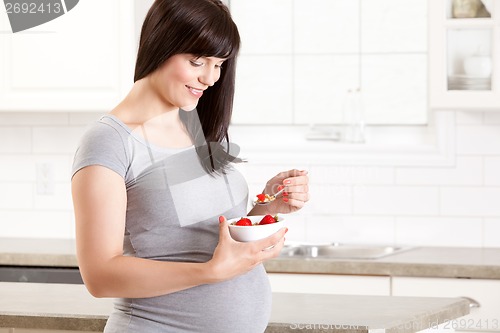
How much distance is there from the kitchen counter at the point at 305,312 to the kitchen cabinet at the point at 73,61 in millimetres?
1492

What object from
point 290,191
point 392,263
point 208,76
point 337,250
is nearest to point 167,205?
point 208,76

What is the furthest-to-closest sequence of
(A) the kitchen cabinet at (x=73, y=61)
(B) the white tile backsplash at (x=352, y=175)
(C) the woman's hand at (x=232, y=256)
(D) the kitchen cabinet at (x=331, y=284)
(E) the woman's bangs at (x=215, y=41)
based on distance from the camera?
(B) the white tile backsplash at (x=352, y=175)
(A) the kitchen cabinet at (x=73, y=61)
(D) the kitchen cabinet at (x=331, y=284)
(E) the woman's bangs at (x=215, y=41)
(C) the woman's hand at (x=232, y=256)

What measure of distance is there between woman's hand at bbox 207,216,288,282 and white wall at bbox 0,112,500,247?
2.42m

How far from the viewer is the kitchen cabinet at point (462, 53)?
3717mm

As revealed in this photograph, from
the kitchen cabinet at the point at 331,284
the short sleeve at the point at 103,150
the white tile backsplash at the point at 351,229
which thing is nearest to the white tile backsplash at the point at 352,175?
the white tile backsplash at the point at 351,229

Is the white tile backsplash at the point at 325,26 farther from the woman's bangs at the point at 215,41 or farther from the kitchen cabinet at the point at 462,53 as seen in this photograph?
the woman's bangs at the point at 215,41

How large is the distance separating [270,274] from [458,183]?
997 mm

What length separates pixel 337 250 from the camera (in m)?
4.13

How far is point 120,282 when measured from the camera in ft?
5.92

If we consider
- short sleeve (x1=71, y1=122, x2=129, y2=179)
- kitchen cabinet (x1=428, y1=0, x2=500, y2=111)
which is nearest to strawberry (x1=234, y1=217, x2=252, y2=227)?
short sleeve (x1=71, y1=122, x2=129, y2=179)

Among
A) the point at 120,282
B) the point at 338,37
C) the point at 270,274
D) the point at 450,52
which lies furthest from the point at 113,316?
the point at 338,37

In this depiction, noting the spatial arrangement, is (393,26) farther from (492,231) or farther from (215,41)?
(215,41)

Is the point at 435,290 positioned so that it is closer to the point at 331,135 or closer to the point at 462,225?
the point at 462,225

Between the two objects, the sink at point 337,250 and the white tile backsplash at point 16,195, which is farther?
the white tile backsplash at point 16,195
